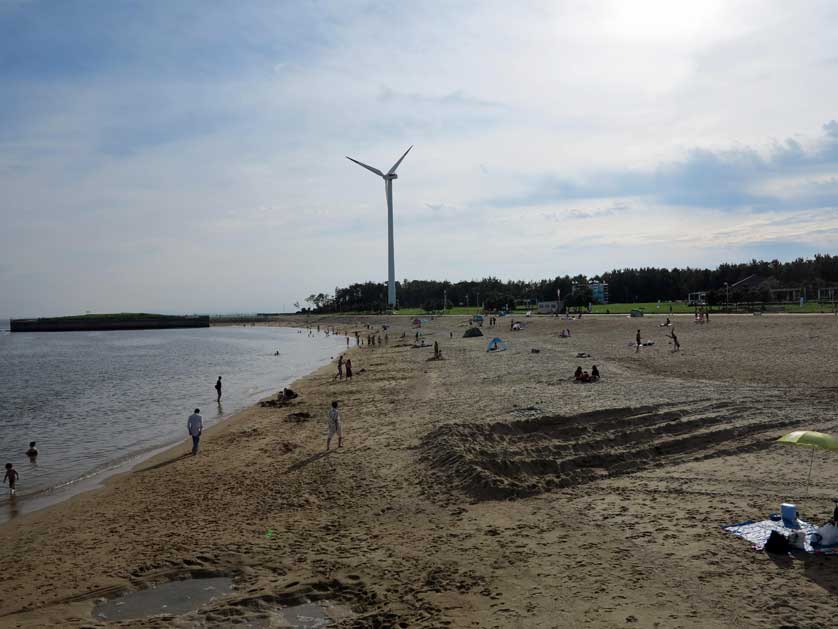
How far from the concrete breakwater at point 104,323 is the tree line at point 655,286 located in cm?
6199

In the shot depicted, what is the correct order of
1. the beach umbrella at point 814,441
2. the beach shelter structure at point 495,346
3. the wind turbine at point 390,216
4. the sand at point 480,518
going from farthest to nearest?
the wind turbine at point 390,216 < the beach shelter structure at point 495,346 < the beach umbrella at point 814,441 < the sand at point 480,518

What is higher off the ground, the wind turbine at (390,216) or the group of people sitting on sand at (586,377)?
the wind turbine at (390,216)

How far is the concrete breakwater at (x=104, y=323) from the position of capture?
181 m

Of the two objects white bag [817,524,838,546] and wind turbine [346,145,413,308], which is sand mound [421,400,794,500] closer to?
white bag [817,524,838,546]

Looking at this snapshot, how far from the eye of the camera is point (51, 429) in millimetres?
26438

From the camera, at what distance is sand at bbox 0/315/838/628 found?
319 inches

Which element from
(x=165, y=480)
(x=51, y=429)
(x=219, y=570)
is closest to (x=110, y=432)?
(x=51, y=429)

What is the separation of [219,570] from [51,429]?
842 inches

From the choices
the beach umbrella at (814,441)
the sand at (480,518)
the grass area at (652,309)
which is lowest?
the sand at (480,518)

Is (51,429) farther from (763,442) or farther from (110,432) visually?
(763,442)

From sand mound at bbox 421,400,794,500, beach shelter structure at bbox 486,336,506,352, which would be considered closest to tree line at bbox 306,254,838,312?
beach shelter structure at bbox 486,336,506,352

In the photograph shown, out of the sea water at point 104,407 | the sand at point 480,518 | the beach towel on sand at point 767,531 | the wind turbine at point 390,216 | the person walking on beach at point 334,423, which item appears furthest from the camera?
the wind turbine at point 390,216

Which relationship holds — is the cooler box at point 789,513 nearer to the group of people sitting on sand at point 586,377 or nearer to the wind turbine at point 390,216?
the group of people sitting on sand at point 586,377

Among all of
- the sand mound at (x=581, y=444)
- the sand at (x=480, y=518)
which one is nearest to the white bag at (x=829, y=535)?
the sand at (x=480, y=518)
